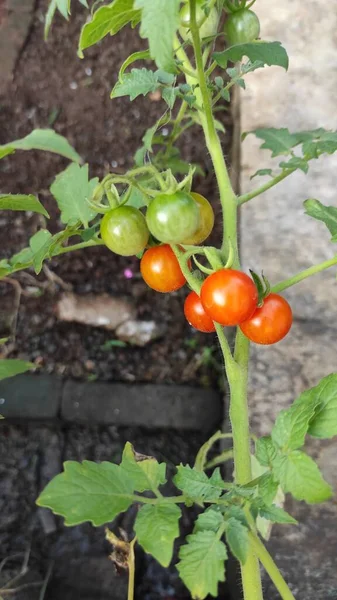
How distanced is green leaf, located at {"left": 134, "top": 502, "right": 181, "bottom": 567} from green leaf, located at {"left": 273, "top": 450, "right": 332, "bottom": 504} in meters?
0.14

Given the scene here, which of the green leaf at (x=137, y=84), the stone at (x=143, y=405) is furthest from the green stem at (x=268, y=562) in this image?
the stone at (x=143, y=405)

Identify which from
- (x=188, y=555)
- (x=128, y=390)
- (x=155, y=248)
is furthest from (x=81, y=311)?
(x=188, y=555)

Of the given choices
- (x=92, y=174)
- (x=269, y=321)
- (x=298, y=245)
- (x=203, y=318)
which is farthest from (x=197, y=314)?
(x=92, y=174)

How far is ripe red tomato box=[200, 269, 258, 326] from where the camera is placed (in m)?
0.70

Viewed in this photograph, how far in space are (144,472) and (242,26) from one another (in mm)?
651

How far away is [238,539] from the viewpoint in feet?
2.34

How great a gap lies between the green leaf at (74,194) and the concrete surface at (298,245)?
2.16ft

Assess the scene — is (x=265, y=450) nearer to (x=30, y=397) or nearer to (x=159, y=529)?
(x=159, y=529)

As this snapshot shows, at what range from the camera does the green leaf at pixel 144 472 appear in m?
0.81

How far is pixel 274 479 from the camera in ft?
2.36

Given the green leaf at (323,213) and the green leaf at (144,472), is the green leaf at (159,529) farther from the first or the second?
the green leaf at (323,213)

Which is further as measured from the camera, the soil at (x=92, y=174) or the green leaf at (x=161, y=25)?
the soil at (x=92, y=174)

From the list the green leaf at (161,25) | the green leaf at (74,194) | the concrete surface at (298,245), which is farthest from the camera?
the concrete surface at (298,245)

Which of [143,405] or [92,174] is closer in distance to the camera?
[143,405]
